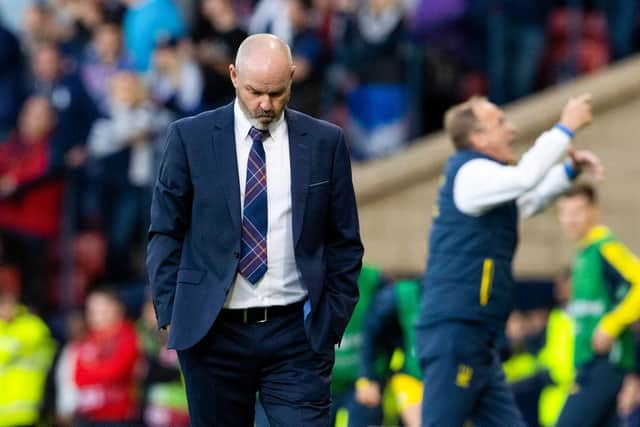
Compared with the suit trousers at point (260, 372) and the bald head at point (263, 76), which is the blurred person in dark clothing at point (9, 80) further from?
the bald head at point (263, 76)

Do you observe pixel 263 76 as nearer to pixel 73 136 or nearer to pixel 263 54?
pixel 263 54

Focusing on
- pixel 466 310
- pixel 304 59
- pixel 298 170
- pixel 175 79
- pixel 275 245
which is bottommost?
pixel 466 310

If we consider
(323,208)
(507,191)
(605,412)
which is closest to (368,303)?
(605,412)

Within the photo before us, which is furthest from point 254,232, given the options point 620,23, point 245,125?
point 620,23

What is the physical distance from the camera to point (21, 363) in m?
12.9

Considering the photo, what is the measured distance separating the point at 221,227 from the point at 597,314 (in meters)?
3.97

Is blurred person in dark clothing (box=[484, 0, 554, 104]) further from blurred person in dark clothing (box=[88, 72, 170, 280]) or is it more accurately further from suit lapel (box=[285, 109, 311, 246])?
suit lapel (box=[285, 109, 311, 246])

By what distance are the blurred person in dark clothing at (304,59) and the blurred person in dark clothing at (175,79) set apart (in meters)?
0.82

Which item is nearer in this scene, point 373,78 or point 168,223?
point 168,223

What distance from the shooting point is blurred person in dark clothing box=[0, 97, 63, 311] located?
14461 mm

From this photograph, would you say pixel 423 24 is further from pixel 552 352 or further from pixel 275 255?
pixel 275 255

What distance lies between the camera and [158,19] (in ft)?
49.5

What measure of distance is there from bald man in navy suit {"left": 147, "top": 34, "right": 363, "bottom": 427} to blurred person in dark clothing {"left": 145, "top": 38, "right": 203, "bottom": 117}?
733cm

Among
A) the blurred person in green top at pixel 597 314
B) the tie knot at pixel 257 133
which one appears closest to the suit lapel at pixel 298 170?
the tie knot at pixel 257 133
